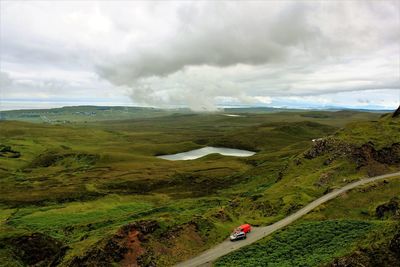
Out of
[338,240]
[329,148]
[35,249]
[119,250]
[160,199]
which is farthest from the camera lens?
[160,199]

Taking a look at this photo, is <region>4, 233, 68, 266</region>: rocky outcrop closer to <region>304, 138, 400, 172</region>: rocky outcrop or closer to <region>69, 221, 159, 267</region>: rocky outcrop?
<region>69, 221, 159, 267</region>: rocky outcrop

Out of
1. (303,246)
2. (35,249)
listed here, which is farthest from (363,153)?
(35,249)

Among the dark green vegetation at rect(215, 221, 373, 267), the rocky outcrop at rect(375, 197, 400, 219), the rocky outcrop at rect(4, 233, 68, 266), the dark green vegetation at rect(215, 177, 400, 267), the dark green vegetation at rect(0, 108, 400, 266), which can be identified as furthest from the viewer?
the rocky outcrop at rect(4, 233, 68, 266)

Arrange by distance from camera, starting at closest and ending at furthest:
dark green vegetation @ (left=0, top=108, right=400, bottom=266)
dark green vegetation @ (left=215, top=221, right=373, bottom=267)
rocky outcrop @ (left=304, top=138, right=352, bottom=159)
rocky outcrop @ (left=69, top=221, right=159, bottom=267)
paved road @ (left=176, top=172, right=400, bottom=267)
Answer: dark green vegetation @ (left=215, top=221, right=373, bottom=267) → rocky outcrop @ (left=69, top=221, right=159, bottom=267) → paved road @ (left=176, top=172, right=400, bottom=267) → dark green vegetation @ (left=0, top=108, right=400, bottom=266) → rocky outcrop @ (left=304, top=138, right=352, bottom=159)

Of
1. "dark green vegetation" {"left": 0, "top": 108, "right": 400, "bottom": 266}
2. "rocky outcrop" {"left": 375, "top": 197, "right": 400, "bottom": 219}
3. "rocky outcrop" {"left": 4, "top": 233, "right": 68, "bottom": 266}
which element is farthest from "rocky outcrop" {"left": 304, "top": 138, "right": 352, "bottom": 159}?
"rocky outcrop" {"left": 4, "top": 233, "right": 68, "bottom": 266}

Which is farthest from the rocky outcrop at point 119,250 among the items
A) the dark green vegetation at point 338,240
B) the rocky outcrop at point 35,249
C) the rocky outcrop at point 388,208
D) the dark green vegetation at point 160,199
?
the rocky outcrop at point 388,208

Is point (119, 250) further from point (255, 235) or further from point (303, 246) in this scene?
point (303, 246)

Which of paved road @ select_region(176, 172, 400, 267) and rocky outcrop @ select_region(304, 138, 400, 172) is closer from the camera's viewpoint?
paved road @ select_region(176, 172, 400, 267)

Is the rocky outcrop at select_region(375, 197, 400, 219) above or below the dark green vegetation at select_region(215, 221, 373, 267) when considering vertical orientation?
above
